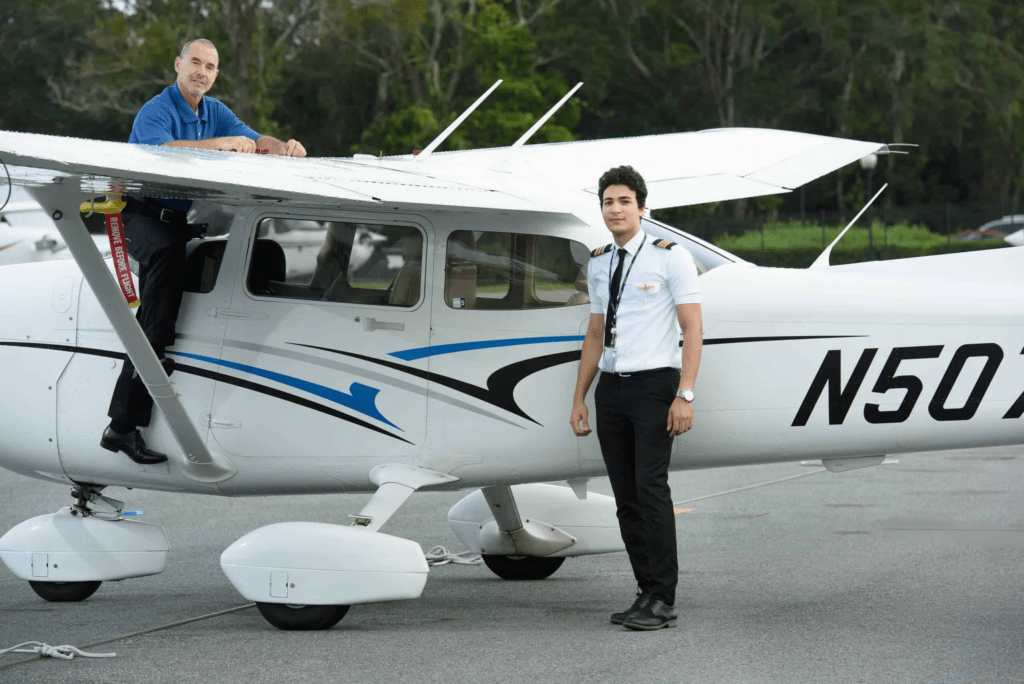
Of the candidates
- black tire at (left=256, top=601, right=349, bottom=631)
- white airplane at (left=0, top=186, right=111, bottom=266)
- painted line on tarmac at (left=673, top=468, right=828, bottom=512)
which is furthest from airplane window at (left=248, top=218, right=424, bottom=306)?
white airplane at (left=0, top=186, right=111, bottom=266)

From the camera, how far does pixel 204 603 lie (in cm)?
659

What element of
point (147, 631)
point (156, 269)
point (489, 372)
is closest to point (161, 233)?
point (156, 269)

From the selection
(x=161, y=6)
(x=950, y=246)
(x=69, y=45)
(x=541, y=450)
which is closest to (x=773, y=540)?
(x=541, y=450)

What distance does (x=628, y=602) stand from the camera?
21.2 feet

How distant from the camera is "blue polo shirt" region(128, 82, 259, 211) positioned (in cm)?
606

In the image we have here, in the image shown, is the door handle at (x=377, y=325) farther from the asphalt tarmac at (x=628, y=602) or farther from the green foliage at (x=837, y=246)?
the green foliage at (x=837, y=246)

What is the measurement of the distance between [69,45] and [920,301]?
191 feet

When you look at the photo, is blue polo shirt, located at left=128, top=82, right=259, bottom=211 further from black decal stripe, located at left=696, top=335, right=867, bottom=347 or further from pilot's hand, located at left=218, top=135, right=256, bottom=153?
black decal stripe, located at left=696, top=335, right=867, bottom=347

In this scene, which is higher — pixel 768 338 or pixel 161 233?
pixel 161 233

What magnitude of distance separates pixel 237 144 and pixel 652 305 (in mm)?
2229

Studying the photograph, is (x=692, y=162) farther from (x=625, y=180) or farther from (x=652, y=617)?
(x=652, y=617)

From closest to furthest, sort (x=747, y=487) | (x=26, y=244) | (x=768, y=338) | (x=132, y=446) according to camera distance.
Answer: (x=768, y=338)
(x=132, y=446)
(x=747, y=487)
(x=26, y=244)

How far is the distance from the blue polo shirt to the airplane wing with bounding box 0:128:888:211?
476 mm

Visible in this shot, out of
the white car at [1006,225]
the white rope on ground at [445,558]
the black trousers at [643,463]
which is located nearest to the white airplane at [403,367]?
the black trousers at [643,463]
